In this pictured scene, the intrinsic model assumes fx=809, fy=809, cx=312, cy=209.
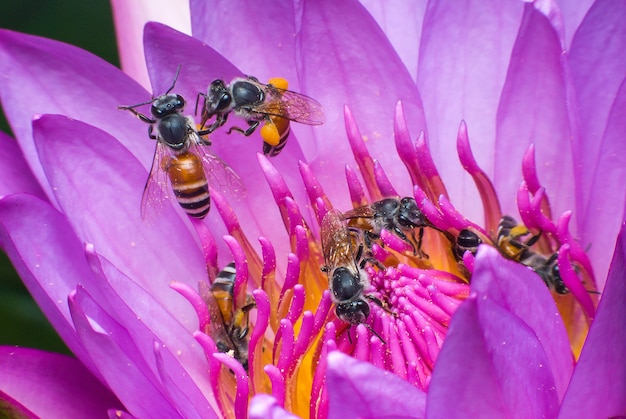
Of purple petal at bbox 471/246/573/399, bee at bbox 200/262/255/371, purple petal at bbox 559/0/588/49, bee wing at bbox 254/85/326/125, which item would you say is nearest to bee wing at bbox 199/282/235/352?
bee at bbox 200/262/255/371

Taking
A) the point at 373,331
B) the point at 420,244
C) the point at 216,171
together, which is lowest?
the point at 373,331

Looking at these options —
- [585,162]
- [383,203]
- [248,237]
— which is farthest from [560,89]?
[248,237]

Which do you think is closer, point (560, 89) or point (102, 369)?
point (102, 369)

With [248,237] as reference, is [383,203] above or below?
above

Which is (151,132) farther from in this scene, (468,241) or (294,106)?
(468,241)

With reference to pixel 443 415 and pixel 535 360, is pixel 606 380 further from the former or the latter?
pixel 443 415

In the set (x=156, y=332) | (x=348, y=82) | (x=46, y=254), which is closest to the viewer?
(x=46, y=254)

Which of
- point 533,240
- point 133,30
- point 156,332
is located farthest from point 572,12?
point 156,332
